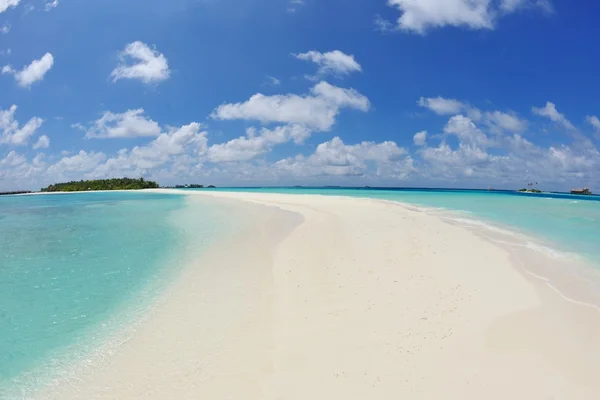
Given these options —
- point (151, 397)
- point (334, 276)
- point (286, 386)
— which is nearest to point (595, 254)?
point (334, 276)

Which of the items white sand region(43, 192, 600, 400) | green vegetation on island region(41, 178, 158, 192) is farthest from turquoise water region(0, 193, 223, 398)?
green vegetation on island region(41, 178, 158, 192)

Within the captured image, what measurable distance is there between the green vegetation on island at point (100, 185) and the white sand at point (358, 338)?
12475 centimetres

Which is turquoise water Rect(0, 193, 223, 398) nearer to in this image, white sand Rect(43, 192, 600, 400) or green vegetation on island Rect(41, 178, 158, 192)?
white sand Rect(43, 192, 600, 400)

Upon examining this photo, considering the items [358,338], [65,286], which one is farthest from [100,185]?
[358,338]

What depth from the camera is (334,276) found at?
29.3 ft

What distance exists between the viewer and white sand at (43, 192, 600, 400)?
174 inches

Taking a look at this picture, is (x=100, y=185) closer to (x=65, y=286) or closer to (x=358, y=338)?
(x=65, y=286)

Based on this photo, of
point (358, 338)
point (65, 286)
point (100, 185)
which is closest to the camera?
point (358, 338)

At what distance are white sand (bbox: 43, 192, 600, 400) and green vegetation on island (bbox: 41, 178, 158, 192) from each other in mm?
124753

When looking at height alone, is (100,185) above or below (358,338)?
above

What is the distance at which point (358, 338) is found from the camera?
561 cm

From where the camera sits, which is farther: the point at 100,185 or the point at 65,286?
the point at 100,185

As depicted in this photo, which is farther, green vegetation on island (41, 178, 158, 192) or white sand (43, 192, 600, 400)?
green vegetation on island (41, 178, 158, 192)

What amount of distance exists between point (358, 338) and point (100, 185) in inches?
5134
